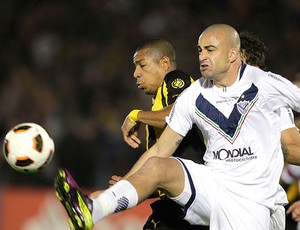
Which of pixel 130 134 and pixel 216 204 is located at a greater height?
pixel 130 134

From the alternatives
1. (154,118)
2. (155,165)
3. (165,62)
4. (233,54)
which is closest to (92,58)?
(165,62)

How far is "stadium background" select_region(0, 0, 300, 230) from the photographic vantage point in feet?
35.1

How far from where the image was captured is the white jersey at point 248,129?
5.75 m

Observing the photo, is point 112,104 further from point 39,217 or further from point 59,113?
point 39,217

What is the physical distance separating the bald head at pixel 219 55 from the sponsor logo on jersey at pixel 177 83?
0.42 meters

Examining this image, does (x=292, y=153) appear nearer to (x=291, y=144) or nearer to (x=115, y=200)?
(x=291, y=144)

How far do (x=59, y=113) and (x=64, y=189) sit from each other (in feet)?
20.8

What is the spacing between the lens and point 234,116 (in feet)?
19.0

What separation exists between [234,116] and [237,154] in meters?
0.27

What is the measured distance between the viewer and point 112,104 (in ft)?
38.0

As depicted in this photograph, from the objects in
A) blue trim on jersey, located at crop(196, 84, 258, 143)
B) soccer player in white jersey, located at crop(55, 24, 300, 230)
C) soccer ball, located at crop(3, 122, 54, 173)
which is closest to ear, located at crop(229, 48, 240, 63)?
soccer player in white jersey, located at crop(55, 24, 300, 230)

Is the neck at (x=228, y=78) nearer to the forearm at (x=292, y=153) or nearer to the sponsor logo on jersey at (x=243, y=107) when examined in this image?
the sponsor logo on jersey at (x=243, y=107)

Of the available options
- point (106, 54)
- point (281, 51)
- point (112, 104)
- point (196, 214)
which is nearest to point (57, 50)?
point (106, 54)

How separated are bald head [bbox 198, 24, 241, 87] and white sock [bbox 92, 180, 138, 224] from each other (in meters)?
1.09
